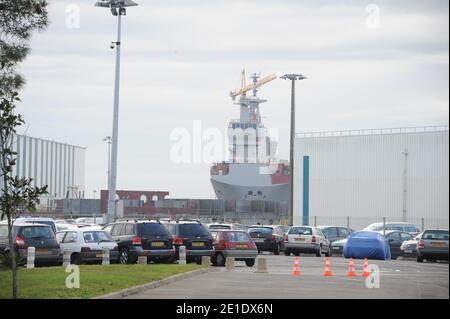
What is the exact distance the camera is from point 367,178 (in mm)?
66375

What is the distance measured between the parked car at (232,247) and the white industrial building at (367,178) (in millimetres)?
23449

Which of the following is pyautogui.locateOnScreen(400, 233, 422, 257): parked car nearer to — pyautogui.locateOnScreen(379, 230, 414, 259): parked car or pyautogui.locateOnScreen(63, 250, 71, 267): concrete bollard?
pyautogui.locateOnScreen(379, 230, 414, 259): parked car

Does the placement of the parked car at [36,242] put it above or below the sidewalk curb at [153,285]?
above

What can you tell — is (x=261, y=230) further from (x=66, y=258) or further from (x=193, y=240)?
(x=66, y=258)

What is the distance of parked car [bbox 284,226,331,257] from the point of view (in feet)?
133

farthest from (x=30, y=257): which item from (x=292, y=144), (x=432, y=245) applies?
(x=292, y=144)

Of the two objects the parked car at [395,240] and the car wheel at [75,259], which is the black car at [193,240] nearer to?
the car wheel at [75,259]

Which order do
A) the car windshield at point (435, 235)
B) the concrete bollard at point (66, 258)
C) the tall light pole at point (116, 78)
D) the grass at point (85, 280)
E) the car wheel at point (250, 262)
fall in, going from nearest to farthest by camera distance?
the grass at point (85, 280), the concrete bollard at point (66, 258), the car wheel at point (250, 262), the car windshield at point (435, 235), the tall light pole at point (116, 78)

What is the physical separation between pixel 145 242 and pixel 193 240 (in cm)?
196

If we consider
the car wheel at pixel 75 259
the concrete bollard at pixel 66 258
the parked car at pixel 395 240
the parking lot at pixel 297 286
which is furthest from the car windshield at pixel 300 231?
the concrete bollard at pixel 66 258

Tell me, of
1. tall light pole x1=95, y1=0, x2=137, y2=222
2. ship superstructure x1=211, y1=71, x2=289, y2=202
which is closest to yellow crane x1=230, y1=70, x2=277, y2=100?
ship superstructure x1=211, y1=71, x2=289, y2=202

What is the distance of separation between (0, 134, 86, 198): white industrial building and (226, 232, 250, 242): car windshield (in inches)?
2214

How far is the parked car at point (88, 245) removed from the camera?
28.5 metres
